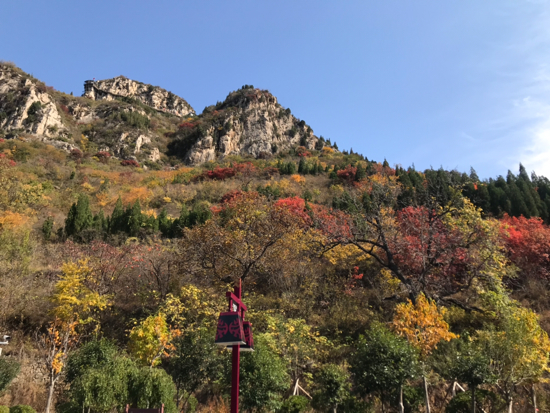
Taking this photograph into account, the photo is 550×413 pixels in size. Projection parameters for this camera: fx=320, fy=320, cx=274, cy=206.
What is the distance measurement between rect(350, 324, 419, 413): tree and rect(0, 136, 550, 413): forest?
39mm

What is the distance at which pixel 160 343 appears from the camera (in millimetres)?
10633

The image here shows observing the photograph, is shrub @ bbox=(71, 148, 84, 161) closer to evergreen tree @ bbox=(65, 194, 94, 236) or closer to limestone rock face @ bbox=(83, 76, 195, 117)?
evergreen tree @ bbox=(65, 194, 94, 236)

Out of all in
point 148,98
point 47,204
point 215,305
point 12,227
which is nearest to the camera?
point 215,305

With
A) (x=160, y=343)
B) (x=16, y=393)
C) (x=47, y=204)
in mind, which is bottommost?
(x=16, y=393)

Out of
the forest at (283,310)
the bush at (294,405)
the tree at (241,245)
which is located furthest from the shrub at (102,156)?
the bush at (294,405)

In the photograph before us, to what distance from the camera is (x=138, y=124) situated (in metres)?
68.7

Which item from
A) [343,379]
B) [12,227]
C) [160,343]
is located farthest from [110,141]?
[343,379]

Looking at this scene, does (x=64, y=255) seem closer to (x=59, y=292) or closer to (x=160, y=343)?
(x=59, y=292)

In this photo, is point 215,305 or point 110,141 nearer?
point 215,305

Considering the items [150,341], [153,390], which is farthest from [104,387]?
[150,341]

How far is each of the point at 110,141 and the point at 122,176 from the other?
22780 mm

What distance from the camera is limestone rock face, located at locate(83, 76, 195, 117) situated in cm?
8825

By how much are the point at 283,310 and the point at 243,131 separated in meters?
63.2

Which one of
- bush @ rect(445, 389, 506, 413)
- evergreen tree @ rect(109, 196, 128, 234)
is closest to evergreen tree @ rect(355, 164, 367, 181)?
evergreen tree @ rect(109, 196, 128, 234)
